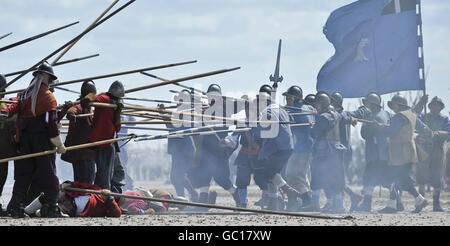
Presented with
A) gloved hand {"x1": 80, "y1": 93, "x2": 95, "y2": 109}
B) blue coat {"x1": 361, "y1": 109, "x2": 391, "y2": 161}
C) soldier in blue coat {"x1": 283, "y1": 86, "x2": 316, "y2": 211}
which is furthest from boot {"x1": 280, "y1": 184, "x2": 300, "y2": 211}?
gloved hand {"x1": 80, "y1": 93, "x2": 95, "y2": 109}

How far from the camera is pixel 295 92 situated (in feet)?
48.0

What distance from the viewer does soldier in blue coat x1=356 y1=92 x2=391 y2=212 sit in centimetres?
1386

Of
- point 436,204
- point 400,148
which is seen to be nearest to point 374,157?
point 400,148

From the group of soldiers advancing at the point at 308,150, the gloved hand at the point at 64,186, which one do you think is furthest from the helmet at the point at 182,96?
the gloved hand at the point at 64,186

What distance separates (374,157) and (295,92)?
175 centimetres

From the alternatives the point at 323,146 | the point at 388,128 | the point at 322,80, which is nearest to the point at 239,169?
the point at 323,146

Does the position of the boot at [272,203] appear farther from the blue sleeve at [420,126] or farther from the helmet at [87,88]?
the helmet at [87,88]

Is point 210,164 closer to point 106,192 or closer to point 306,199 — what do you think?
point 306,199

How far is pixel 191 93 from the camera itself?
45.8 feet

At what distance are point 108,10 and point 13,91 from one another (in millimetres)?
1477

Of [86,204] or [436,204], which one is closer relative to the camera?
[86,204]

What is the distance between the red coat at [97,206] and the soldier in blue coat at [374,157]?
5391mm

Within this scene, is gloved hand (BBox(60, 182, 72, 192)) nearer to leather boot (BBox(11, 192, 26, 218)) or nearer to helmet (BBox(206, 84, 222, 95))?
leather boot (BBox(11, 192, 26, 218))

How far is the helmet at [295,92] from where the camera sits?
1454cm
